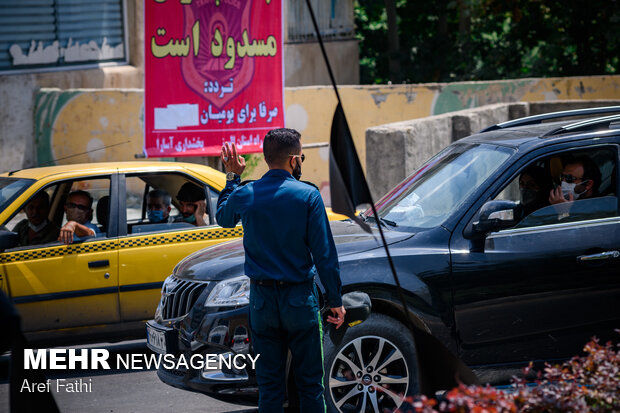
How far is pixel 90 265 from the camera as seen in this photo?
6383 mm

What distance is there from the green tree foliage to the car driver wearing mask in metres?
13.9

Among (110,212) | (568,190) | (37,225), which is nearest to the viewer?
(568,190)

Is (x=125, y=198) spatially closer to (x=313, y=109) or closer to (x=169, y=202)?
(x=169, y=202)

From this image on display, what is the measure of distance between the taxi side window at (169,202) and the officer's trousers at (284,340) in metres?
2.79

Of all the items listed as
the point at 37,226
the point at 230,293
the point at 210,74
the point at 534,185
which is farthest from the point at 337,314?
the point at 210,74

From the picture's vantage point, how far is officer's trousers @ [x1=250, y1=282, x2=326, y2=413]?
4102mm

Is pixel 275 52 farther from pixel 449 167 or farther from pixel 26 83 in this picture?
pixel 26 83

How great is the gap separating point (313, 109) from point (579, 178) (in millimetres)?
8972

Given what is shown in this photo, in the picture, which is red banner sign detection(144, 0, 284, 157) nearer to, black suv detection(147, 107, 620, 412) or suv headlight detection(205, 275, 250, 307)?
black suv detection(147, 107, 620, 412)

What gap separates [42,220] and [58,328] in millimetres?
1090

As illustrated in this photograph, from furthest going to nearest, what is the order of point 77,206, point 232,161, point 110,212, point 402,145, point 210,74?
point 210,74 → point 402,145 → point 77,206 → point 110,212 → point 232,161

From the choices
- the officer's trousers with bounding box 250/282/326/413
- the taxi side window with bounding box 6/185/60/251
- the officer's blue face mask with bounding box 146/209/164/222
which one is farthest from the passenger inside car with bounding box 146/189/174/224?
the officer's trousers with bounding box 250/282/326/413

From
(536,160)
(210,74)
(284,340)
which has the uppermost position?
(210,74)

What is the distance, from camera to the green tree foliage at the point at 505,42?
20.2 meters
